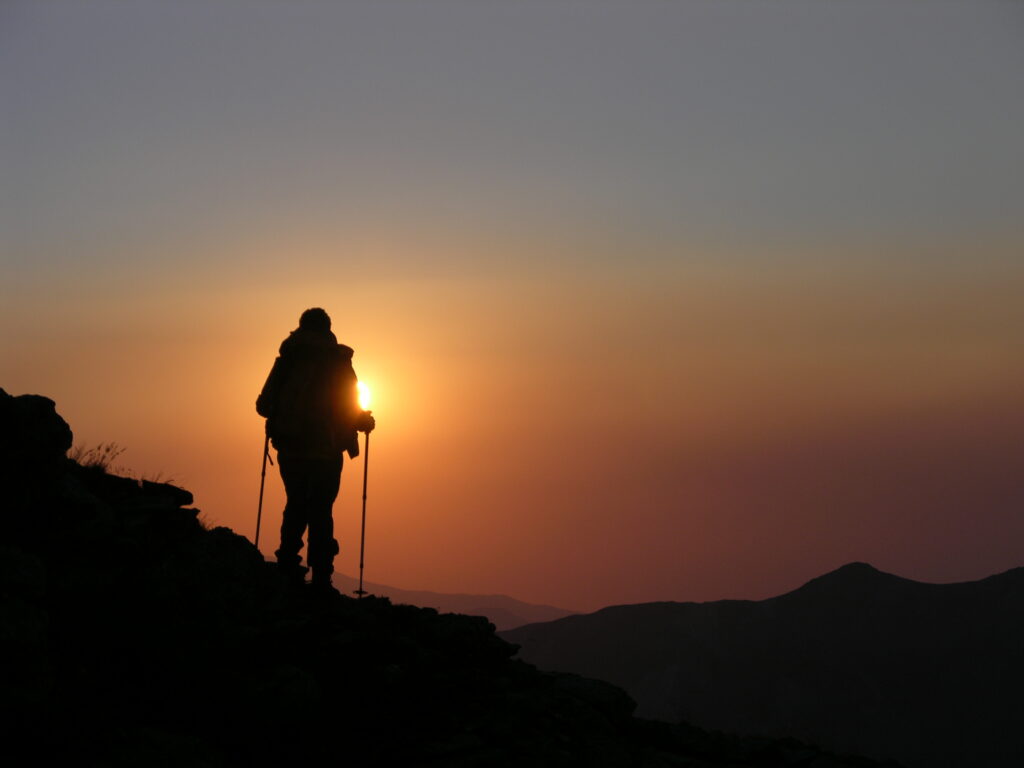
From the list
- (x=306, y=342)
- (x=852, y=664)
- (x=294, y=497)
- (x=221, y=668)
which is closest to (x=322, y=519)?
(x=294, y=497)

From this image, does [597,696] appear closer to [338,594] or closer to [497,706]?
[497,706]

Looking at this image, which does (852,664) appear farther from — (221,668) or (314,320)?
(221,668)

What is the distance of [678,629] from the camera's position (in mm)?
165250

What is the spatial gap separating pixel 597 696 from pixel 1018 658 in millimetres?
137450

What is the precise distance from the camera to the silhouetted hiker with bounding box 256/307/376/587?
14062mm

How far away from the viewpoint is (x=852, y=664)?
14388 cm

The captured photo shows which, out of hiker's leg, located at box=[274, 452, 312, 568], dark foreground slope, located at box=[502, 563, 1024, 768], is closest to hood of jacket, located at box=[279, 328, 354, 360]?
hiker's leg, located at box=[274, 452, 312, 568]

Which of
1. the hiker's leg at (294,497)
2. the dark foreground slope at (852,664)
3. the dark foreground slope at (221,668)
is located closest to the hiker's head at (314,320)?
the hiker's leg at (294,497)

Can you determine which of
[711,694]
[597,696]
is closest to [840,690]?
[711,694]

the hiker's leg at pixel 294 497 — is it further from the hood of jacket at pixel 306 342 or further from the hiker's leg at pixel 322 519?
the hood of jacket at pixel 306 342

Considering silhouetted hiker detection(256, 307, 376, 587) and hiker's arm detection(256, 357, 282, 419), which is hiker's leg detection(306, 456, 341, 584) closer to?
silhouetted hiker detection(256, 307, 376, 587)

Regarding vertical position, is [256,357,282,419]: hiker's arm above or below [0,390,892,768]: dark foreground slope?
above

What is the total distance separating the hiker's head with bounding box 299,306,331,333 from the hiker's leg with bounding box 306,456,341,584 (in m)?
1.73

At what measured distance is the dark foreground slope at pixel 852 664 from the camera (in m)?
126
